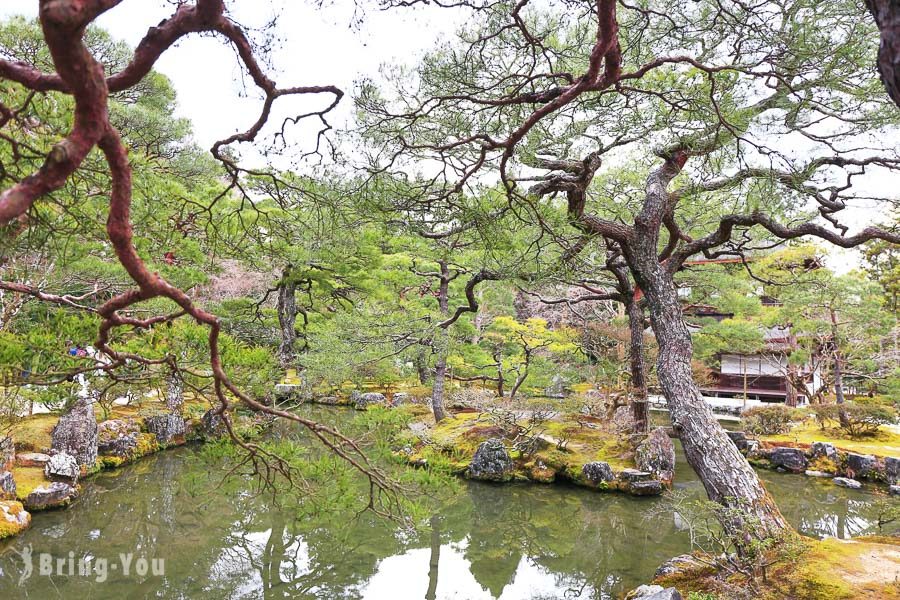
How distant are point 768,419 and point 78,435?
10078 millimetres

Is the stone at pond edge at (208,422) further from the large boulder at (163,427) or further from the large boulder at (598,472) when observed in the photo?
the large boulder at (598,472)

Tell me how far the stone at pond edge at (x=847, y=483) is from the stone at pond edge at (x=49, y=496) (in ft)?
30.9

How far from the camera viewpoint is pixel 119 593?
3.74 meters

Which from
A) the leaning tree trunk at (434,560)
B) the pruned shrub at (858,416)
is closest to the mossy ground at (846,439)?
the pruned shrub at (858,416)

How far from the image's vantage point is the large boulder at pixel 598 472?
20.8 feet

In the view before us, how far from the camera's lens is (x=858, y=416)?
815 centimetres

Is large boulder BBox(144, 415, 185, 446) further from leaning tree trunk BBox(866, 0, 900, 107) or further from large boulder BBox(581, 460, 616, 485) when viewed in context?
leaning tree trunk BBox(866, 0, 900, 107)

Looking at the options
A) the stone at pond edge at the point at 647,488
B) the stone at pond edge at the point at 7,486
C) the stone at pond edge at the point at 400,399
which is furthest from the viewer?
the stone at pond edge at the point at 400,399

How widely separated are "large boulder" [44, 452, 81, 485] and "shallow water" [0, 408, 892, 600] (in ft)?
0.99

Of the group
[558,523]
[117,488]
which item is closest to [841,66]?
[558,523]

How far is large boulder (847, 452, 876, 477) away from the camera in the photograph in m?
6.93

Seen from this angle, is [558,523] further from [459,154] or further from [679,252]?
[459,154]

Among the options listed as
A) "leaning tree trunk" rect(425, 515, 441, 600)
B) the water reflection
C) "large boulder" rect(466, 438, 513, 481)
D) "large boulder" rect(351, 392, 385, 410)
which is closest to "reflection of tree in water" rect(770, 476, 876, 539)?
the water reflection

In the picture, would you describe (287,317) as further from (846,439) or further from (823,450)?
(846,439)
